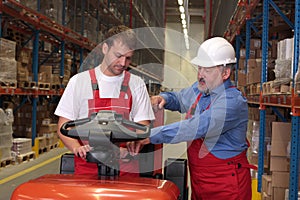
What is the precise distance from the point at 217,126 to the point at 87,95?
0.85 meters

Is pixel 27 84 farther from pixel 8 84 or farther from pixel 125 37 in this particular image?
pixel 125 37

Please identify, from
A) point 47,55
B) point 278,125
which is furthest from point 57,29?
point 278,125

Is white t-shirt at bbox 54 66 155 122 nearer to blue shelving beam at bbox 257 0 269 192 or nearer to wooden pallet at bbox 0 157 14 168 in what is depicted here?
blue shelving beam at bbox 257 0 269 192

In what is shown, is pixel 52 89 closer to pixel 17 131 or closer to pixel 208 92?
pixel 17 131

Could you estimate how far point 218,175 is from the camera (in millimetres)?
3010

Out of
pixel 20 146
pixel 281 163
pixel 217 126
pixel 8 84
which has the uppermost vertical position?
pixel 8 84

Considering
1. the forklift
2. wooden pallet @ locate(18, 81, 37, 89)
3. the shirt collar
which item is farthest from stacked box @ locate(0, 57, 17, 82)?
the forklift

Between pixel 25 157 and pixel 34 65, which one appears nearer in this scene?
pixel 25 157

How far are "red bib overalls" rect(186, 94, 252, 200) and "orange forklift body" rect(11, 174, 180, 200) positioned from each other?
0.94 m

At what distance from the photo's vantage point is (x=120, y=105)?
108 inches

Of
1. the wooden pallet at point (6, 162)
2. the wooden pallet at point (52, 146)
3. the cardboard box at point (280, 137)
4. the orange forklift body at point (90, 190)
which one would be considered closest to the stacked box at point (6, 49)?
the wooden pallet at point (6, 162)

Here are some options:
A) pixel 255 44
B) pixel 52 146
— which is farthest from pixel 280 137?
pixel 52 146

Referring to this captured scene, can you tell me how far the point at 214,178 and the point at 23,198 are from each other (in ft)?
4.82

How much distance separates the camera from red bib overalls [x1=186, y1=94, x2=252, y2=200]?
3006 millimetres
